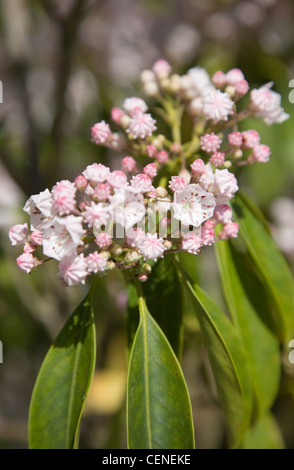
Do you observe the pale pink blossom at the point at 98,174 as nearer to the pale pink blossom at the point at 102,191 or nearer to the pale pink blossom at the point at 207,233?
the pale pink blossom at the point at 102,191

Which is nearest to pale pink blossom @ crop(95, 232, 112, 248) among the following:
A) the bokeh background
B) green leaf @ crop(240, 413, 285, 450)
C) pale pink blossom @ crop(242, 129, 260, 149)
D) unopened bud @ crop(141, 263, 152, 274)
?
unopened bud @ crop(141, 263, 152, 274)

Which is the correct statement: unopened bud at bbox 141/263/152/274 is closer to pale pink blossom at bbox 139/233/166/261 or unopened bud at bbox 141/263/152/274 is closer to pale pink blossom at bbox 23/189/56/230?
pale pink blossom at bbox 139/233/166/261

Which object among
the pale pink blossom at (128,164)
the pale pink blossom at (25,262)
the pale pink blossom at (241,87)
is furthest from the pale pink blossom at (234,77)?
the pale pink blossom at (25,262)

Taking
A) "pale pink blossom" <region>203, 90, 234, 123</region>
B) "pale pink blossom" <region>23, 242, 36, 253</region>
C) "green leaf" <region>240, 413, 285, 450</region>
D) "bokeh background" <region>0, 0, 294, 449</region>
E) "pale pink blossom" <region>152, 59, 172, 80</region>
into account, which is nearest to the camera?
"pale pink blossom" <region>23, 242, 36, 253</region>

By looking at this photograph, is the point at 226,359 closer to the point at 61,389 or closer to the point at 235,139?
the point at 61,389

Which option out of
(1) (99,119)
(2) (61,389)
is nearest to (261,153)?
(2) (61,389)

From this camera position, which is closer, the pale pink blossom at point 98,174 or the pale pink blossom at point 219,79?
the pale pink blossom at point 98,174

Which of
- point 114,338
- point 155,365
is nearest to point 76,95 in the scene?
point 114,338
